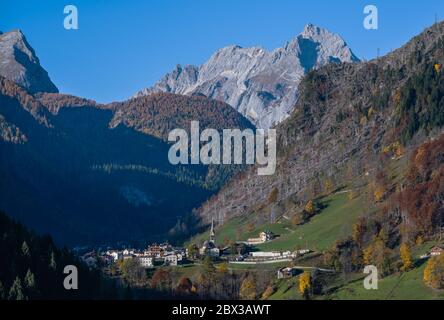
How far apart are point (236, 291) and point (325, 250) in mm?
24119

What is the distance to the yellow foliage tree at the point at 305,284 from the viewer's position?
15800 centimetres

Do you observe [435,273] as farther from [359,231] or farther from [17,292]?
[17,292]

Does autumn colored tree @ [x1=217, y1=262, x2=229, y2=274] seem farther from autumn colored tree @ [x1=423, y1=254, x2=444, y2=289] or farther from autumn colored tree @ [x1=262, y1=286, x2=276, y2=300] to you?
autumn colored tree @ [x1=423, y1=254, x2=444, y2=289]

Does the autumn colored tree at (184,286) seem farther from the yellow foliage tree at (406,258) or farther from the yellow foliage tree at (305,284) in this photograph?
the yellow foliage tree at (406,258)

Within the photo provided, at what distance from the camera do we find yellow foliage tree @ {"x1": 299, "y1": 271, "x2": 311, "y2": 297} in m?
158

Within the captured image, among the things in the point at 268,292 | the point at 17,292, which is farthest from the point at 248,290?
the point at 17,292

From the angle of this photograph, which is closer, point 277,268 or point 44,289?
point 44,289

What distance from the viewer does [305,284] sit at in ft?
525
